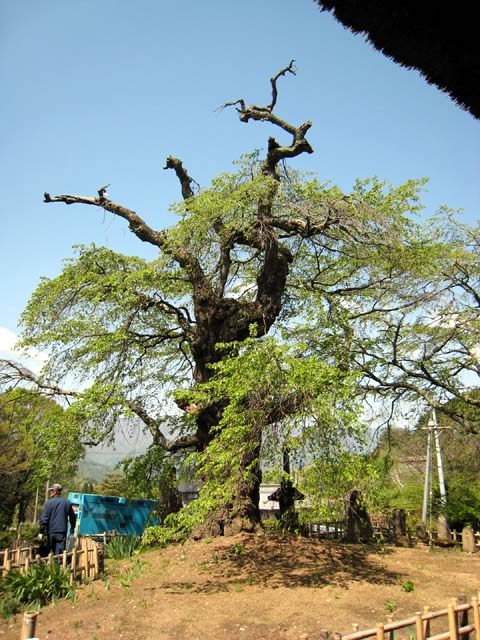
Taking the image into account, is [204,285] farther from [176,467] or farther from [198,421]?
[176,467]

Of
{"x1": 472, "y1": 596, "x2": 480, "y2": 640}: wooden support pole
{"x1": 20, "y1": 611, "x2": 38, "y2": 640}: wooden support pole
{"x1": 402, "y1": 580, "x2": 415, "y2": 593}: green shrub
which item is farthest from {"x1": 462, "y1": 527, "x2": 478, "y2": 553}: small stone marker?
{"x1": 20, "y1": 611, "x2": 38, "y2": 640}: wooden support pole

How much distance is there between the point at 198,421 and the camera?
41.9 feet

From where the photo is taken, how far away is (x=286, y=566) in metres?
9.93

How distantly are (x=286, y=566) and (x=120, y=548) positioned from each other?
3795mm

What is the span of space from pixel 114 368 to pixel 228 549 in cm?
536

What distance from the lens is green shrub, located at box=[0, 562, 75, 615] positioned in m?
7.52

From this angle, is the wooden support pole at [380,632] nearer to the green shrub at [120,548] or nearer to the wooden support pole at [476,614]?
the wooden support pole at [476,614]

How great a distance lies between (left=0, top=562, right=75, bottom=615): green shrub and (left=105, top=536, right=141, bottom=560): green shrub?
269cm

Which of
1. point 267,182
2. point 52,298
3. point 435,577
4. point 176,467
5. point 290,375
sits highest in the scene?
point 267,182

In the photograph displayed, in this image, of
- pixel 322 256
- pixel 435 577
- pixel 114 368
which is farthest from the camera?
pixel 322 256

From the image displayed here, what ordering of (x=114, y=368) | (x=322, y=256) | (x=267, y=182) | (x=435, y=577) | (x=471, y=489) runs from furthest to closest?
(x=471, y=489) → (x=322, y=256) → (x=114, y=368) → (x=267, y=182) → (x=435, y=577)

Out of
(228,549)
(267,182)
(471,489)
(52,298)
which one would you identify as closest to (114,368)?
(52,298)

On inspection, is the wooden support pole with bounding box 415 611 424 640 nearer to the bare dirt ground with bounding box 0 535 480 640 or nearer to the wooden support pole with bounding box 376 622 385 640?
the wooden support pole with bounding box 376 622 385 640

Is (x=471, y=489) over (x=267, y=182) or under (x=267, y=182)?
under
